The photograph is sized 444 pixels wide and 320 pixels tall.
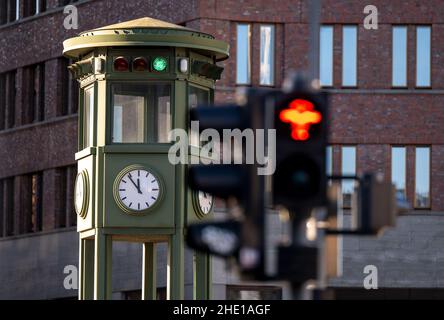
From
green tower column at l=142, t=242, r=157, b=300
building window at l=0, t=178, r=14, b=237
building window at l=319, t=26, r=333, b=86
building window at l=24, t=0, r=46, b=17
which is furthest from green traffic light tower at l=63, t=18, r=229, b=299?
building window at l=0, t=178, r=14, b=237

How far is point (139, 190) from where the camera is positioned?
2859 centimetres

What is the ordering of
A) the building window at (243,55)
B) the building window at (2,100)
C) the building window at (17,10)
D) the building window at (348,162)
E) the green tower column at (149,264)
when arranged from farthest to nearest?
the building window at (2,100)
the building window at (17,10)
the building window at (348,162)
the building window at (243,55)
the green tower column at (149,264)

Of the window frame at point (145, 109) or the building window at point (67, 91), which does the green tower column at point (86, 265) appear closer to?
the window frame at point (145, 109)

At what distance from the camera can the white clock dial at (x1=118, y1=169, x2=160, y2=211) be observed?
28.5m

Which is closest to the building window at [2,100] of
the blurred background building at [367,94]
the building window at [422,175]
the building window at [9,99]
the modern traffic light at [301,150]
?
the building window at [9,99]

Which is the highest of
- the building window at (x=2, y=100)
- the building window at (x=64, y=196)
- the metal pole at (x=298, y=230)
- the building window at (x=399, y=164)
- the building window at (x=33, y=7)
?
the building window at (x=33, y=7)

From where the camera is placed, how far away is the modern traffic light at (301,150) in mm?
10984

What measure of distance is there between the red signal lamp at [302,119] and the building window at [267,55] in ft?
133

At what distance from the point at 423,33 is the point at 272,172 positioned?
41.4 m

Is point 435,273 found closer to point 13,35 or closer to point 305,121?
point 13,35

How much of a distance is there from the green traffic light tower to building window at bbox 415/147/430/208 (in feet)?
76.9

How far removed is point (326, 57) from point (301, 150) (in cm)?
4136

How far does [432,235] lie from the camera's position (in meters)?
51.8

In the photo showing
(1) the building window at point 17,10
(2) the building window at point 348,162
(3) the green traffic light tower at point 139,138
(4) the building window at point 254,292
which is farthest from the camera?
(1) the building window at point 17,10
